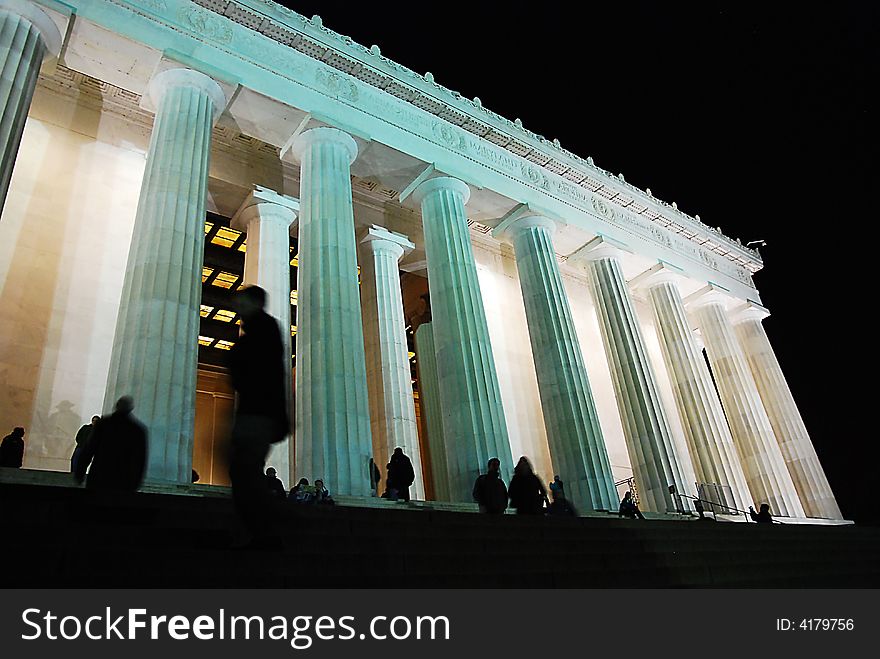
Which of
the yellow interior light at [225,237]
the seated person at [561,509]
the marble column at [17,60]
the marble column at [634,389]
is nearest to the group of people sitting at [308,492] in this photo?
the seated person at [561,509]

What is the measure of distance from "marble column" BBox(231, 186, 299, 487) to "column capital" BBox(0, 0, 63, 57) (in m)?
6.93

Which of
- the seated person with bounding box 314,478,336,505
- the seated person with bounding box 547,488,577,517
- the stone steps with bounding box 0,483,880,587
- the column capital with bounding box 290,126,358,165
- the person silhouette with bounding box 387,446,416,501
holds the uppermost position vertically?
the column capital with bounding box 290,126,358,165

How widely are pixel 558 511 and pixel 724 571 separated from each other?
5.45 m

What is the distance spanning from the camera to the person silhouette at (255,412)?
209 inches

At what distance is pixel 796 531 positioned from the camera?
1480 cm

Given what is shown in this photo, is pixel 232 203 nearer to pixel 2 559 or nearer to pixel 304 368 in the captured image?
pixel 304 368

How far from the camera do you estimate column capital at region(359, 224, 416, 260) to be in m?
Result: 23.5

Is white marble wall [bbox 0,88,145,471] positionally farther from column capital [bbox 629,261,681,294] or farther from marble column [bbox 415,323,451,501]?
column capital [bbox 629,261,681,294]

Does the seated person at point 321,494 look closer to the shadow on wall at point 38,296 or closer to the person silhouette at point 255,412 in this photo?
the person silhouette at point 255,412

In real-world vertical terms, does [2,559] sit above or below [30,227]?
below

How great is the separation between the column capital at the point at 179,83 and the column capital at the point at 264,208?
4093 mm

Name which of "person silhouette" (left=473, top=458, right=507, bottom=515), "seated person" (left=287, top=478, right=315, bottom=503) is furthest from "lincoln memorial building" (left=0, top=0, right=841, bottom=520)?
"person silhouette" (left=473, top=458, right=507, bottom=515)
